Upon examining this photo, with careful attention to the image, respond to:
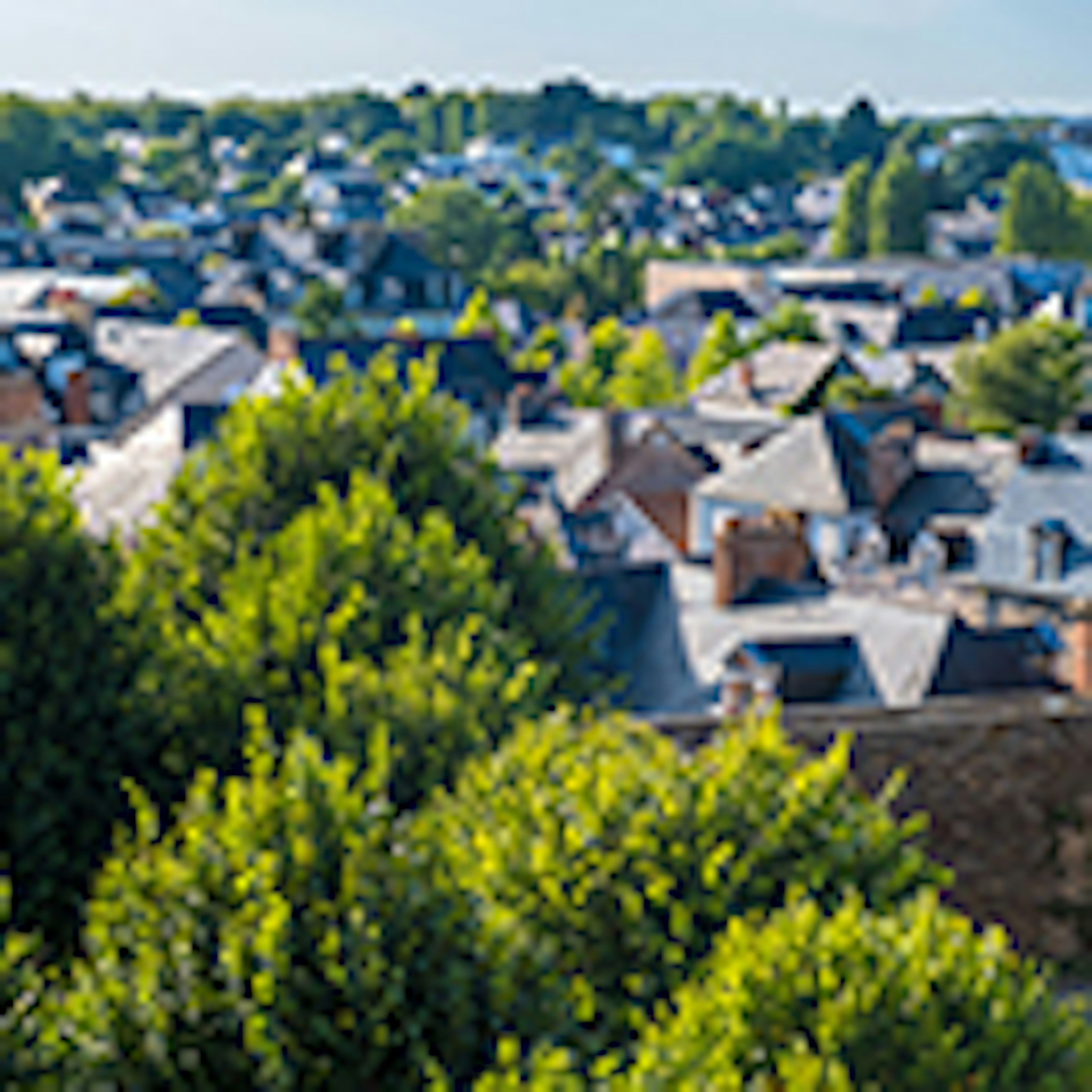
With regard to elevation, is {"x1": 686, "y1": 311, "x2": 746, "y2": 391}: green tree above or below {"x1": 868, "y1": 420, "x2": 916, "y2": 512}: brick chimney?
below

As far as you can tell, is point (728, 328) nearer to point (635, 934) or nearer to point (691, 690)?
point (691, 690)

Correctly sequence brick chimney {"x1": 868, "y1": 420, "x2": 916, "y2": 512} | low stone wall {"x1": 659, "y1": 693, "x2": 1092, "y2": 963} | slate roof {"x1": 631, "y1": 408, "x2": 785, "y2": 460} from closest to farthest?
low stone wall {"x1": 659, "y1": 693, "x2": 1092, "y2": 963} < brick chimney {"x1": 868, "y1": 420, "x2": 916, "y2": 512} < slate roof {"x1": 631, "y1": 408, "x2": 785, "y2": 460}

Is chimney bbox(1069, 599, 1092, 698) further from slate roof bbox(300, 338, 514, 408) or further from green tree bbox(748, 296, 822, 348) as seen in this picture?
green tree bbox(748, 296, 822, 348)

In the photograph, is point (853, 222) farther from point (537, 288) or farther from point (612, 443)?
point (612, 443)

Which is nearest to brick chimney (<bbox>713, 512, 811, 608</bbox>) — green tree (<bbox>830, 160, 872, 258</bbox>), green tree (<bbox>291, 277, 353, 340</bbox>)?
green tree (<bbox>291, 277, 353, 340</bbox>)

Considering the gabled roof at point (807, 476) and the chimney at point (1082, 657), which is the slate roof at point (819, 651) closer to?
the chimney at point (1082, 657)

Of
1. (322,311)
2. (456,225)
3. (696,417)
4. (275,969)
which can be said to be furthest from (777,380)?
(456,225)

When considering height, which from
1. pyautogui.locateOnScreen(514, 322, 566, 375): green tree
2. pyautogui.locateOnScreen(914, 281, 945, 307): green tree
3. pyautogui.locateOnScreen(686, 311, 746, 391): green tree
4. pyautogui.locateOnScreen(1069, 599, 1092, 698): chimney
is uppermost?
pyautogui.locateOnScreen(1069, 599, 1092, 698): chimney

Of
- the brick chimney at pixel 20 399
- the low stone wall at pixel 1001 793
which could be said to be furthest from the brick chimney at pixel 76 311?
the low stone wall at pixel 1001 793
